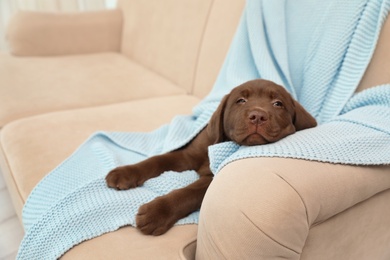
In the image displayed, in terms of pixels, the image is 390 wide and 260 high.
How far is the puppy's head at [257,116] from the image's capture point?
1047 millimetres

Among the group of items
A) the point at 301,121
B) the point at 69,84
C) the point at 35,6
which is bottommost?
the point at 69,84

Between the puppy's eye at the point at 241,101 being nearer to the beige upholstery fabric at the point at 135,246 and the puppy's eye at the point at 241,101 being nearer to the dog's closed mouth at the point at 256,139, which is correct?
the dog's closed mouth at the point at 256,139

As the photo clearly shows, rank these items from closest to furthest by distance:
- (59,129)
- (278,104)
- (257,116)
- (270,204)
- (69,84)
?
(270,204) → (257,116) → (278,104) → (59,129) → (69,84)

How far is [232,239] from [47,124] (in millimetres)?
1028

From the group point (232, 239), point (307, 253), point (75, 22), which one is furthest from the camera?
point (75, 22)

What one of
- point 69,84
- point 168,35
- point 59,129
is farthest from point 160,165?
point 168,35

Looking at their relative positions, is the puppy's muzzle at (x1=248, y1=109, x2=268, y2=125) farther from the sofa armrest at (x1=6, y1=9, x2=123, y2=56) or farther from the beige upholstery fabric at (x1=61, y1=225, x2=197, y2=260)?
the sofa armrest at (x1=6, y1=9, x2=123, y2=56)

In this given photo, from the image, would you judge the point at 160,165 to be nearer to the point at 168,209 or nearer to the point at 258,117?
the point at 168,209

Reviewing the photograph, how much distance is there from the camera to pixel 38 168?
1313 mm

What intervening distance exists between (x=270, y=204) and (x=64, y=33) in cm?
214

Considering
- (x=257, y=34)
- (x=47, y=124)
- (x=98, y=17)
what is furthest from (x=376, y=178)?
(x=98, y=17)

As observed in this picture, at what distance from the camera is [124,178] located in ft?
3.76

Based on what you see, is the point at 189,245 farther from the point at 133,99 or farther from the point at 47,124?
the point at 133,99

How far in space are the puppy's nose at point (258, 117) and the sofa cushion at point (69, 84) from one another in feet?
3.25
